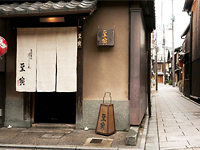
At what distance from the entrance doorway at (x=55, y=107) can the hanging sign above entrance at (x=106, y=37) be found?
98.3 inches

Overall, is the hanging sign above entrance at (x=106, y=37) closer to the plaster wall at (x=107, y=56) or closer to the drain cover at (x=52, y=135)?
the plaster wall at (x=107, y=56)

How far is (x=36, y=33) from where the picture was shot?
8.59 m

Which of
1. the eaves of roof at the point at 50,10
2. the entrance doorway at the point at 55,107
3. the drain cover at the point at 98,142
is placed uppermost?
the eaves of roof at the point at 50,10

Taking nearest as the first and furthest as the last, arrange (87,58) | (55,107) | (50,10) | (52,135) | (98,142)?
(98,142) → (50,10) → (52,135) → (87,58) → (55,107)

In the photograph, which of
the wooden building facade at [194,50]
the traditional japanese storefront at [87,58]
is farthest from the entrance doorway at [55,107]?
the wooden building facade at [194,50]

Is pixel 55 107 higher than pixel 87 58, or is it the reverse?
pixel 87 58

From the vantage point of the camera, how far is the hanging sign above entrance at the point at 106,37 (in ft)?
27.1

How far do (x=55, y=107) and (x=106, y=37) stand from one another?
3662 mm

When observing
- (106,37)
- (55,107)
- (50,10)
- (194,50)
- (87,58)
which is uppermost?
(194,50)

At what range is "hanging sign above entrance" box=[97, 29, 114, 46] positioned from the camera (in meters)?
8.27

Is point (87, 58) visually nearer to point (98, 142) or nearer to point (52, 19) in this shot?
point (52, 19)

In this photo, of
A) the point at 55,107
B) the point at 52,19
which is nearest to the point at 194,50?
the point at 55,107

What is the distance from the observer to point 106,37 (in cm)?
829

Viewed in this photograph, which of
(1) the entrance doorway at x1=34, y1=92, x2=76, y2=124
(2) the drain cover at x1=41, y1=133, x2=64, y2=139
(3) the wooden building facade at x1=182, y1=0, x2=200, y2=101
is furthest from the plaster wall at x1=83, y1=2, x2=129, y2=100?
(3) the wooden building facade at x1=182, y1=0, x2=200, y2=101
